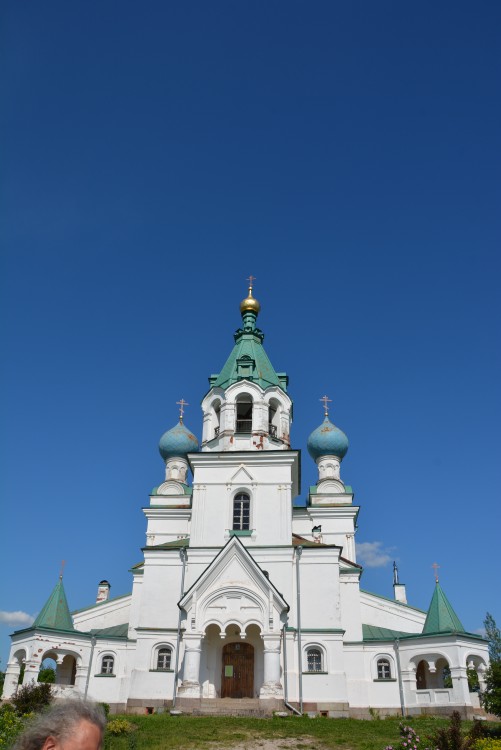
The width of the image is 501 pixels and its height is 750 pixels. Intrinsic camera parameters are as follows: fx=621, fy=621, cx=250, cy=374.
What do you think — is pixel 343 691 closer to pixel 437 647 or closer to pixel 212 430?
pixel 437 647

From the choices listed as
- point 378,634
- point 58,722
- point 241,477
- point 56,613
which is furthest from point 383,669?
point 58,722

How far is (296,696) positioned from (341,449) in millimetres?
14612

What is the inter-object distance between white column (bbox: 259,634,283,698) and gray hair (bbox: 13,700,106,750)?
18.5m

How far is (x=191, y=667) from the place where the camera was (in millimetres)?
19547

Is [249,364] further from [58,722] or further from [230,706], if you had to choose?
[58,722]

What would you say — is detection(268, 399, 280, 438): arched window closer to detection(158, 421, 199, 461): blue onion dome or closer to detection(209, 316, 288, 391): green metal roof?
detection(209, 316, 288, 391): green metal roof

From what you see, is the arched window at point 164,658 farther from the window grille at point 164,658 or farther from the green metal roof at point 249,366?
the green metal roof at point 249,366

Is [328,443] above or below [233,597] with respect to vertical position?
above

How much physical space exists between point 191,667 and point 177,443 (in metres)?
14.3

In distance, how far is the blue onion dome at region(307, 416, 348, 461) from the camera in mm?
32875

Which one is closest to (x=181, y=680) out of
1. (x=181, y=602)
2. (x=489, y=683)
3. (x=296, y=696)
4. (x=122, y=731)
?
(x=181, y=602)

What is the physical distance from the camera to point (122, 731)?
14.1 metres

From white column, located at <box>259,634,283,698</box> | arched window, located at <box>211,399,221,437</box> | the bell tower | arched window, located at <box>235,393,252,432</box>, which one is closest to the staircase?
white column, located at <box>259,634,283,698</box>

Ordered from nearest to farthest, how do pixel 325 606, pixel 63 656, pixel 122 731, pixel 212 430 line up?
pixel 122 731 < pixel 325 606 < pixel 63 656 < pixel 212 430
